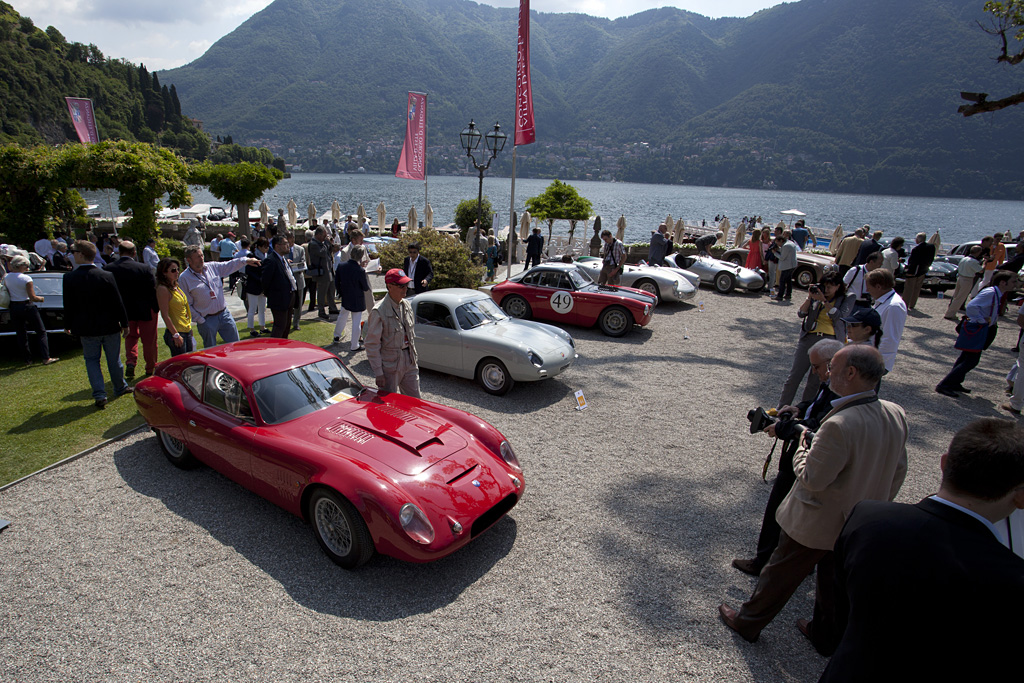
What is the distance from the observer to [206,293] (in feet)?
22.5

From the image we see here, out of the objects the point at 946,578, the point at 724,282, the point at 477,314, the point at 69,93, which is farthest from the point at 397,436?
the point at 69,93

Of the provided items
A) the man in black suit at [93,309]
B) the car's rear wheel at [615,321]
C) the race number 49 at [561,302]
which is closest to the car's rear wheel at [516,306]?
the race number 49 at [561,302]

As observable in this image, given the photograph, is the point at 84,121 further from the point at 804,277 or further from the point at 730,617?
the point at 730,617

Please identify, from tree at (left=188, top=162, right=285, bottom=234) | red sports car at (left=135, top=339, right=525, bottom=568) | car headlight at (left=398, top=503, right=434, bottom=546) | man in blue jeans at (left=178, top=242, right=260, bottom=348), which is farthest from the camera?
tree at (left=188, top=162, right=285, bottom=234)

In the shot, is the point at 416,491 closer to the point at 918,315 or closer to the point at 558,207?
the point at 918,315

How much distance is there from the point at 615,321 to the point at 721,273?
22.8 feet

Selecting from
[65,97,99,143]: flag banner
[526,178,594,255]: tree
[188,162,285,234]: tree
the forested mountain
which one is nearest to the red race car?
[526,178,594,255]: tree

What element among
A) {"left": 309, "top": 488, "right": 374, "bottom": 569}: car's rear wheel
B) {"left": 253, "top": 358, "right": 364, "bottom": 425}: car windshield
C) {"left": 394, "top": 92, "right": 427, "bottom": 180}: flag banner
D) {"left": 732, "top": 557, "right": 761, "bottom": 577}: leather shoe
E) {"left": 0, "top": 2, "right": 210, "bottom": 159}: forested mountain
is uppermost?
{"left": 0, "top": 2, "right": 210, "bottom": 159}: forested mountain

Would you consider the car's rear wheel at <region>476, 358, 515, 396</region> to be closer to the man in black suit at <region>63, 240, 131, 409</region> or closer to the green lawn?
the green lawn

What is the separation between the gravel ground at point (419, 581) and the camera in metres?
3.14

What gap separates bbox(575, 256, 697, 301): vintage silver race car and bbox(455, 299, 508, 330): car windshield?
560cm

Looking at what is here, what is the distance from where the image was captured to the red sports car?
3.72 meters

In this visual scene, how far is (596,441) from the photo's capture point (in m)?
6.29

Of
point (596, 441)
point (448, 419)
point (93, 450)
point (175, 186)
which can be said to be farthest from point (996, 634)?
point (175, 186)
